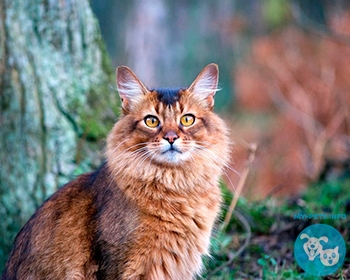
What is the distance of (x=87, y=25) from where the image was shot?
5367 millimetres

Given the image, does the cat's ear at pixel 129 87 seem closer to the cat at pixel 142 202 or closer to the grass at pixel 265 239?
the cat at pixel 142 202

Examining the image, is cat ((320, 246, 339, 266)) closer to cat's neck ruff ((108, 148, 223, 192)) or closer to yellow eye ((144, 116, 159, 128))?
cat's neck ruff ((108, 148, 223, 192))

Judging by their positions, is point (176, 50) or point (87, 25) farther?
point (176, 50)

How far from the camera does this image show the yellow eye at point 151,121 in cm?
389

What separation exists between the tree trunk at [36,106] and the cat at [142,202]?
939 mm

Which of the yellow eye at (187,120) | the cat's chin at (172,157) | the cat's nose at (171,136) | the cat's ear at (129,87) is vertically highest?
the cat's ear at (129,87)

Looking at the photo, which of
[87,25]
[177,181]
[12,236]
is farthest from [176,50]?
[177,181]

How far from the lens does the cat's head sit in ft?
12.5

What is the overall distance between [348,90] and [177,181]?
672cm

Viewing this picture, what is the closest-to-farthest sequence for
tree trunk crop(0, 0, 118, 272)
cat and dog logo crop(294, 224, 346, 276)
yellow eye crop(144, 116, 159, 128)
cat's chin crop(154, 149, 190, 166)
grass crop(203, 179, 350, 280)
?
1. cat's chin crop(154, 149, 190, 166)
2. yellow eye crop(144, 116, 159, 128)
3. cat and dog logo crop(294, 224, 346, 276)
4. grass crop(203, 179, 350, 280)
5. tree trunk crop(0, 0, 118, 272)

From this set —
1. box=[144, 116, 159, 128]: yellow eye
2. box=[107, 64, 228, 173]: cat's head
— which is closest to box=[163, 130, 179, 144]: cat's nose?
box=[107, 64, 228, 173]: cat's head

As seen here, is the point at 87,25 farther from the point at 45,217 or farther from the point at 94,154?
the point at 45,217

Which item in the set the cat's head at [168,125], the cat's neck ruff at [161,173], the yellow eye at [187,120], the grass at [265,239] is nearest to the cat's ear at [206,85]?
the cat's head at [168,125]

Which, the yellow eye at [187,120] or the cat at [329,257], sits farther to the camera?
the cat at [329,257]
